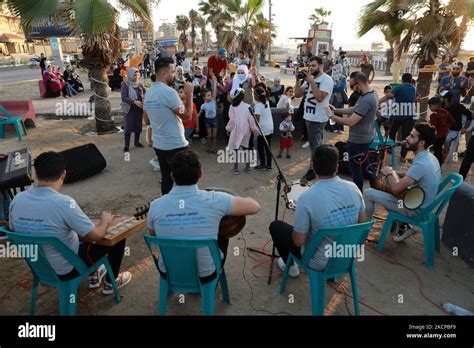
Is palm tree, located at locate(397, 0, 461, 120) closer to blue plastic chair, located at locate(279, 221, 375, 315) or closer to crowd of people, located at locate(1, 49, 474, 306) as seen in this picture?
crowd of people, located at locate(1, 49, 474, 306)

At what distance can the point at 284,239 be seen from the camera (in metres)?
3.19

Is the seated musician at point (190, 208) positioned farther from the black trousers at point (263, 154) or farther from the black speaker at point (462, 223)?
the black trousers at point (263, 154)

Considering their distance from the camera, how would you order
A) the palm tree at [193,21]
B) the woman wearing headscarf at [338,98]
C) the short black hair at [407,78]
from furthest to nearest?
the palm tree at [193,21], the woman wearing headscarf at [338,98], the short black hair at [407,78]

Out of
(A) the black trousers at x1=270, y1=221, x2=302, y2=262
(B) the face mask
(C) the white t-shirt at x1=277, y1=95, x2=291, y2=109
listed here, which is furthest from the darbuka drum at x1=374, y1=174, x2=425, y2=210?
(B) the face mask

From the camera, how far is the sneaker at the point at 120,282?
3371 millimetres

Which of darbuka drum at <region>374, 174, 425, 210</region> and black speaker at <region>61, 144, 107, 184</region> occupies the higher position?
darbuka drum at <region>374, 174, 425, 210</region>

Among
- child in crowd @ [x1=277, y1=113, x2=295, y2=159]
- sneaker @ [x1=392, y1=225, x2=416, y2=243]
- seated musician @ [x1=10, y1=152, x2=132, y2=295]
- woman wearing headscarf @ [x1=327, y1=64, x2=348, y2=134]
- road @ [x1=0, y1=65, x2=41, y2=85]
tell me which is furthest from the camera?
road @ [x1=0, y1=65, x2=41, y2=85]

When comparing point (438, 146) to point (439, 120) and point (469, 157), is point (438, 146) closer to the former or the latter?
point (439, 120)

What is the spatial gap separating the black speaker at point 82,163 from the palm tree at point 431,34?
25.4 ft

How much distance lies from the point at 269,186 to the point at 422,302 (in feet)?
10.8

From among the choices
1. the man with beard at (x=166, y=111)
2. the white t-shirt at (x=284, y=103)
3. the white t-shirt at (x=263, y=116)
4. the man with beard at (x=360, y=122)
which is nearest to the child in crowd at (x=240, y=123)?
the white t-shirt at (x=263, y=116)

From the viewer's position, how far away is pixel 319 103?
5715 mm

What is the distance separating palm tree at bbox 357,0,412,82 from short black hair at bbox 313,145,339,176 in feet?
22.8

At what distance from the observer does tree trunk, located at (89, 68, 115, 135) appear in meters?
9.24
